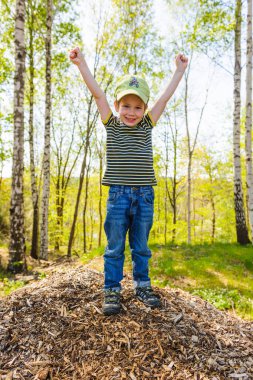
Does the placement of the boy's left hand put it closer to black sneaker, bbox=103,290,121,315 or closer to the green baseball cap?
the green baseball cap

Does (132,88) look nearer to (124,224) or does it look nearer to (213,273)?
(124,224)

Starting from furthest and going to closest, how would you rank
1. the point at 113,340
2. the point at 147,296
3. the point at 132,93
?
the point at 147,296
the point at 132,93
the point at 113,340

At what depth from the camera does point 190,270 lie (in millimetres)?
6969

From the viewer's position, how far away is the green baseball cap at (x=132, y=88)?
2.79 metres

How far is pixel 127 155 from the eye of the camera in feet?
9.81

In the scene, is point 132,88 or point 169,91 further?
point 169,91

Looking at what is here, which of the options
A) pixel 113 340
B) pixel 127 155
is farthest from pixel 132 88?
pixel 113 340

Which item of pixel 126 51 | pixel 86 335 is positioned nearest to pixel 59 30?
pixel 126 51

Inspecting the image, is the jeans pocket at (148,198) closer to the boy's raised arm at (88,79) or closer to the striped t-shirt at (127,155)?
the striped t-shirt at (127,155)

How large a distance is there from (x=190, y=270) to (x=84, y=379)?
16.9 feet

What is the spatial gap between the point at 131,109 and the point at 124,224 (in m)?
1.18

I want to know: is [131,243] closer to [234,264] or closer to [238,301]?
[238,301]

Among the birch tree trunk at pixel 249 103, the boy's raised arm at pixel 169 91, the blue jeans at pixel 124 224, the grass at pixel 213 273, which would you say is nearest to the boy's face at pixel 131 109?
the boy's raised arm at pixel 169 91

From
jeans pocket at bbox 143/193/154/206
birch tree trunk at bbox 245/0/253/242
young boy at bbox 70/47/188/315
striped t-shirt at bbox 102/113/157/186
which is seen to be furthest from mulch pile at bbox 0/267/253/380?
birch tree trunk at bbox 245/0/253/242
